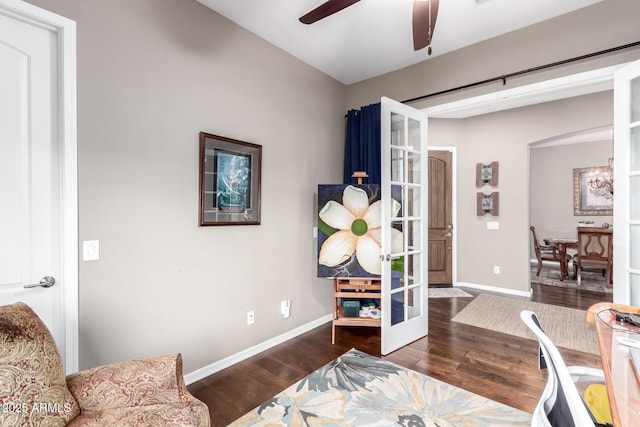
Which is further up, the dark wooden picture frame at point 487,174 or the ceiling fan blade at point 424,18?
the ceiling fan blade at point 424,18

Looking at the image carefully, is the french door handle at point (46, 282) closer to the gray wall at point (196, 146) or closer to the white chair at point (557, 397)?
the gray wall at point (196, 146)

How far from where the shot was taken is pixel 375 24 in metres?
2.53

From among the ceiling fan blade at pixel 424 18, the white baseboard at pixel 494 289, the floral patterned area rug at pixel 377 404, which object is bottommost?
the floral patterned area rug at pixel 377 404

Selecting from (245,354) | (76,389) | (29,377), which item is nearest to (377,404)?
(245,354)

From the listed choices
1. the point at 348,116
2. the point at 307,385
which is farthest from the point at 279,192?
the point at 307,385

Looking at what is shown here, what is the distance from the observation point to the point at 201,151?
2.28 metres

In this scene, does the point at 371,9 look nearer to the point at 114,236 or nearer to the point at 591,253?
the point at 114,236

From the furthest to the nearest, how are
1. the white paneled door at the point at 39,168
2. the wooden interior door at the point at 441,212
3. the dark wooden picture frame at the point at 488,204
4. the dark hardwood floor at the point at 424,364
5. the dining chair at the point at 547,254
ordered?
1. the dining chair at the point at 547,254
2. the wooden interior door at the point at 441,212
3. the dark wooden picture frame at the point at 488,204
4. the dark hardwood floor at the point at 424,364
5. the white paneled door at the point at 39,168

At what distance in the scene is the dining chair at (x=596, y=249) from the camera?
195 inches

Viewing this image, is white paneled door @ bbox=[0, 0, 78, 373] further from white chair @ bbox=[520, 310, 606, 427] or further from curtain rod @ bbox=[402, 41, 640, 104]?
curtain rod @ bbox=[402, 41, 640, 104]

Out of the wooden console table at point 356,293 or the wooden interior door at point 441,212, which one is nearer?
the wooden console table at point 356,293

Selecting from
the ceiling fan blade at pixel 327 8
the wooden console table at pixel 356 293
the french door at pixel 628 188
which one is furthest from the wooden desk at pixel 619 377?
the ceiling fan blade at pixel 327 8

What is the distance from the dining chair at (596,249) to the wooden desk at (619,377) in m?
4.77

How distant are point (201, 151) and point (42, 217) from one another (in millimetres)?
1011
